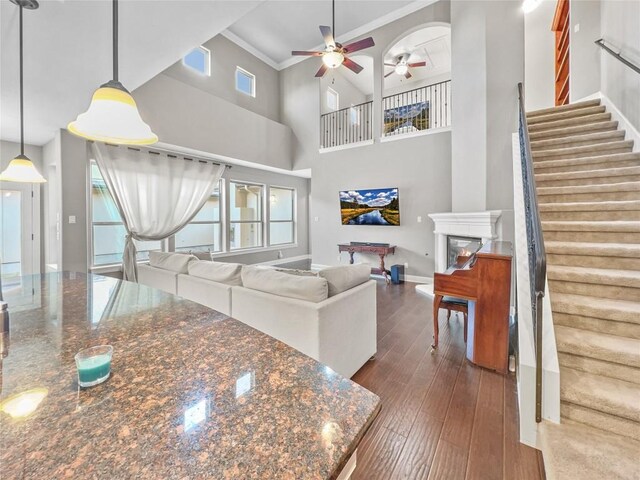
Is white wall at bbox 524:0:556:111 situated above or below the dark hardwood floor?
above

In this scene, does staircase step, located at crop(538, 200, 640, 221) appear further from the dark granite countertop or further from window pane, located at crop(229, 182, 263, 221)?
window pane, located at crop(229, 182, 263, 221)

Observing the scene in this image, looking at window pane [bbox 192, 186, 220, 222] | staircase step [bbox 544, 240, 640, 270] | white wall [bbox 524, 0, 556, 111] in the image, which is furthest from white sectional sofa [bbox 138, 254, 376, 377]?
white wall [bbox 524, 0, 556, 111]

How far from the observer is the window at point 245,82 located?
6.63 metres

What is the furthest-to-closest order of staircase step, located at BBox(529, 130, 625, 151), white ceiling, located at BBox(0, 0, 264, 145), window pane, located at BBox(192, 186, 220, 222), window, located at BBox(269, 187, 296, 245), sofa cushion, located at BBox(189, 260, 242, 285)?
window, located at BBox(269, 187, 296, 245)
window pane, located at BBox(192, 186, 220, 222)
staircase step, located at BBox(529, 130, 625, 151)
sofa cushion, located at BBox(189, 260, 242, 285)
white ceiling, located at BBox(0, 0, 264, 145)

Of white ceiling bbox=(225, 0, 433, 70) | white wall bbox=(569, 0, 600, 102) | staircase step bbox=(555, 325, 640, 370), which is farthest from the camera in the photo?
white ceiling bbox=(225, 0, 433, 70)

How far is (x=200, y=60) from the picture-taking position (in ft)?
19.1

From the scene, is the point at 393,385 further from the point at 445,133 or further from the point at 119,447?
the point at 445,133

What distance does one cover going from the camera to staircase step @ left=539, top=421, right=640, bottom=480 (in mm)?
1274

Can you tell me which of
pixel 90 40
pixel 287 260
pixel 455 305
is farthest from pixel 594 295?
pixel 287 260

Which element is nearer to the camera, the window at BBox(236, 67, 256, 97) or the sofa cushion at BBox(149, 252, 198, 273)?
the sofa cushion at BBox(149, 252, 198, 273)

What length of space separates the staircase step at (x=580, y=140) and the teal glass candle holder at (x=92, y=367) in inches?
171

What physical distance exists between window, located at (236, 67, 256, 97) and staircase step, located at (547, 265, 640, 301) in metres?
6.97

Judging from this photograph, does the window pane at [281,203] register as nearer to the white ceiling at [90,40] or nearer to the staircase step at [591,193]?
the white ceiling at [90,40]

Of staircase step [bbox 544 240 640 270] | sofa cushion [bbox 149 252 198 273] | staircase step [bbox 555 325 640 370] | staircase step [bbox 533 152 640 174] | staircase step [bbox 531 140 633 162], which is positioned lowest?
staircase step [bbox 555 325 640 370]
